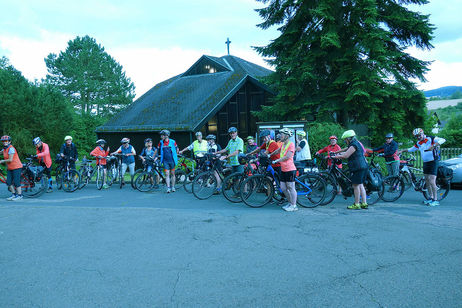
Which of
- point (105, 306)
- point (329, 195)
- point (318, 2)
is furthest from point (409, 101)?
point (105, 306)

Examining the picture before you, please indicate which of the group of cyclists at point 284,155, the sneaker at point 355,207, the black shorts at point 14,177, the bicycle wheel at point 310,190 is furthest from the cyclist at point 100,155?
the sneaker at point 355,207

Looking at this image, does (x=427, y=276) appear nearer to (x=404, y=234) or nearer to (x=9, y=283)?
(x=404, y=234)

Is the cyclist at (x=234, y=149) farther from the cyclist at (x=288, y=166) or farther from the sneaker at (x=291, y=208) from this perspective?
the sneaker at (x=291, y=208)

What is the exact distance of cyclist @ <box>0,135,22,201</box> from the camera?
939 centimetres

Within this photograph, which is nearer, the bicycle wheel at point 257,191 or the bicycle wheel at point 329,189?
the bicycle wheel at point 257,191

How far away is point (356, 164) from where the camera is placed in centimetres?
767

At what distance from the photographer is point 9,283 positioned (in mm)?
4055

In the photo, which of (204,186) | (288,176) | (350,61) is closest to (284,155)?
(288,176)

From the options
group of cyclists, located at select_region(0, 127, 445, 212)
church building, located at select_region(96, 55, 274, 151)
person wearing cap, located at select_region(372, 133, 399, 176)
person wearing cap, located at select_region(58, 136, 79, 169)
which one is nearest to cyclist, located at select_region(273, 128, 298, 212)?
group of cyclists, located at select_region(0, 127, 445, 212)

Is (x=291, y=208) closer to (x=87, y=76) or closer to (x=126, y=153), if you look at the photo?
(x=126, y=153)

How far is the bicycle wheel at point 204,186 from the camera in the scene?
9.53 meters

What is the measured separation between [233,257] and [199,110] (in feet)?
58.3

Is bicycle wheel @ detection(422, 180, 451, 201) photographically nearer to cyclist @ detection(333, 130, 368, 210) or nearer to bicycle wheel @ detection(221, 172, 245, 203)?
cyclist @ detection(333, 130, 368, 210)

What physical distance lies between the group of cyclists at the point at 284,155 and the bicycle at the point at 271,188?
231mm
